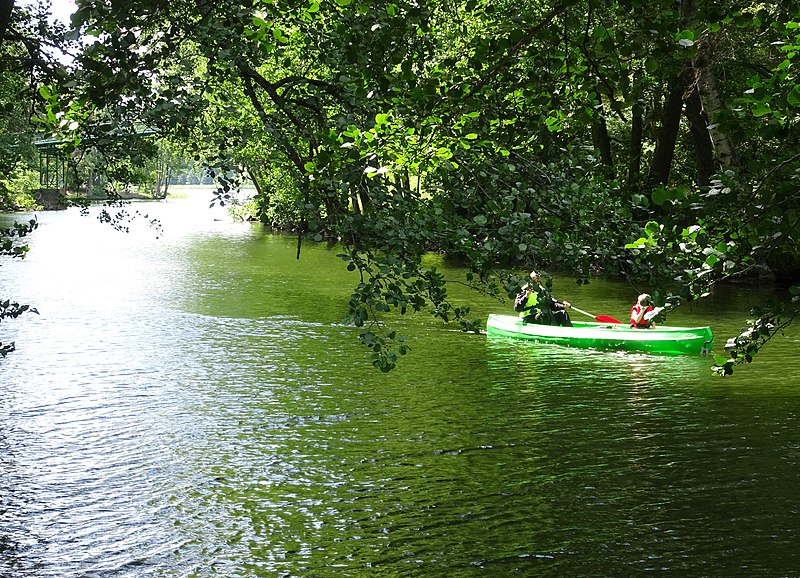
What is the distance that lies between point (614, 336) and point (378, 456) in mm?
Result: 8498

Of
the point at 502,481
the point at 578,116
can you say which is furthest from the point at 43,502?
the point at 578,116

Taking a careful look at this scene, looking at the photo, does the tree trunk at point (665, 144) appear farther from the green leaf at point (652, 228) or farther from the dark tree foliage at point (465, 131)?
the green leaf at point (652, 228)

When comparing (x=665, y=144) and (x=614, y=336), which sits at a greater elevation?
(x=665, y=144)

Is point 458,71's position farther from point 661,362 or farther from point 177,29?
point 661,362

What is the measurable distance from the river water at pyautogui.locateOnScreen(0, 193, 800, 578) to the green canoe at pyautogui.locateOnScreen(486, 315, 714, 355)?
401mm

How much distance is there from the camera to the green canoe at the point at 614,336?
17.6 meters

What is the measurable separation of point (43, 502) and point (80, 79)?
22.3ft

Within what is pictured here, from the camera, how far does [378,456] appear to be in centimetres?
1100

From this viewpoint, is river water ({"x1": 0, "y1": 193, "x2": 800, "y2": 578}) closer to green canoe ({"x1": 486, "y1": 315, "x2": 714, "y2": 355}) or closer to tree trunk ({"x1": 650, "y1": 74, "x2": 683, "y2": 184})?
green canoe ({"x1": 486, "y1": 315, "x2": 714, "y2": 355})

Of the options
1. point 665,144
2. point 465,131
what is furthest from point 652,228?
point 665,144

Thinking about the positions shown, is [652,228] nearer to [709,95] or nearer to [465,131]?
[465,131]

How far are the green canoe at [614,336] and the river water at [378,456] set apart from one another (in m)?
Result: 0.40

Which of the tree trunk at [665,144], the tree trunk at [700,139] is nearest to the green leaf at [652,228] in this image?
the tree trunk at [700,139]

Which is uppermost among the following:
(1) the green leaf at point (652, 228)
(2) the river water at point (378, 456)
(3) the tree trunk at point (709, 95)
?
(3) the tree trunk at point (709, 95)
